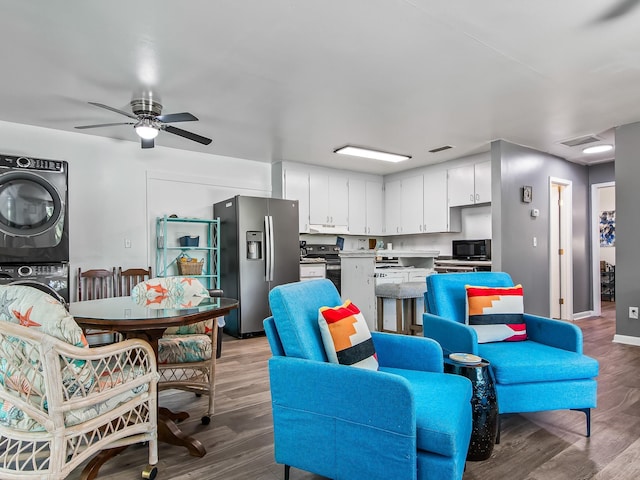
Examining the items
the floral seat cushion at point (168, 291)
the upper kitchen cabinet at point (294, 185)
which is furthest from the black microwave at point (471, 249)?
the floral seat cushion at point (168, 291)

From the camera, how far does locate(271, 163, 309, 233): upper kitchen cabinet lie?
→ 5805 millimetres

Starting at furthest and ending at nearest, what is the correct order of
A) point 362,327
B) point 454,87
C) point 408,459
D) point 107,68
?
point 454,87 < point 107,68 < point 362,327 < point 408,459

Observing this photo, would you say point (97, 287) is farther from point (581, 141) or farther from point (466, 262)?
point (581, 141)

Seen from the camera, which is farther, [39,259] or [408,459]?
[39,259]

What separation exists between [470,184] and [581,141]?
1.39 m

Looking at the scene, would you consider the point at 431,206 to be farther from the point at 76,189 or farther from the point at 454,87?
the point at 76,189

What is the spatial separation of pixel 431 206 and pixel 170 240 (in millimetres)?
3871

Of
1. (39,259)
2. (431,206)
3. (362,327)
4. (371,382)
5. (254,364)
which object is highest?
(431,206)

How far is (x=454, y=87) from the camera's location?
3289 millimetres

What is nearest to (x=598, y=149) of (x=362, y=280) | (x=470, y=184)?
(x=470, y=184)

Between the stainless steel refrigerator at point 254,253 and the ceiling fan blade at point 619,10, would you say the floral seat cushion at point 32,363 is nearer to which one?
the ceiling fan blade at point 619,10

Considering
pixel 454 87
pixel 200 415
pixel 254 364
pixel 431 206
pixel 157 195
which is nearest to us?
pixel 200 415

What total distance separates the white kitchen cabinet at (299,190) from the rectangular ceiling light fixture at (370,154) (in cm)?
87

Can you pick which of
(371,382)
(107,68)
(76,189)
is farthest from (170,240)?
(371,382)
